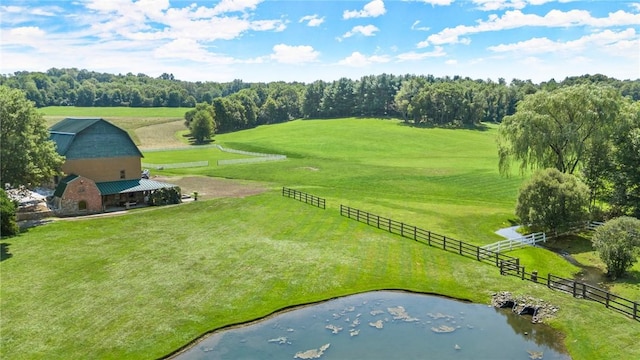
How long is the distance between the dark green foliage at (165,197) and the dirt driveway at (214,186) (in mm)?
3246

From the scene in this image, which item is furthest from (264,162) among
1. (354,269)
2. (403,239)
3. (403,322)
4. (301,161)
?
(403,322)

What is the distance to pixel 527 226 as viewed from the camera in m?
39.1

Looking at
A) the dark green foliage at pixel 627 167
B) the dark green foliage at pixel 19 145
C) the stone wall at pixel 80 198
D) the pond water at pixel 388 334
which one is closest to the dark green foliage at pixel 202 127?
the stone wall at pixel 80 198

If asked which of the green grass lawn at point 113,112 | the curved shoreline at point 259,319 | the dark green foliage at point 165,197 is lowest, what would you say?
the curved shoreline at point 259,319

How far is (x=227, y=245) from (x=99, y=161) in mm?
21848

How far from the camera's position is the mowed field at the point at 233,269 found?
21359 millimetres

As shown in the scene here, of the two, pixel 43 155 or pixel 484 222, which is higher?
pixel 43 155

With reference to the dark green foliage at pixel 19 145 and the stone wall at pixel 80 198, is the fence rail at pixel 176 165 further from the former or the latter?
the dark green foliage at pixel 19 145

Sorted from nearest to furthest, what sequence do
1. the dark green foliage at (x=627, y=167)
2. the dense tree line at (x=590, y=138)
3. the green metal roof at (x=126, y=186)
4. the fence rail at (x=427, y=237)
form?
the fence rail at (x=427, y=237)
the dark green foliage at (x=627, y=167)
the dense tree line at (x=590, y=138)
the green metal roof at (x=126, y=186)

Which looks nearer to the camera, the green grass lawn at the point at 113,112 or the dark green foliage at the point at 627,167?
the dark green foliage at the point at 627,167

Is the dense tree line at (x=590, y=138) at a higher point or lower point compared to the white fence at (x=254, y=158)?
higher

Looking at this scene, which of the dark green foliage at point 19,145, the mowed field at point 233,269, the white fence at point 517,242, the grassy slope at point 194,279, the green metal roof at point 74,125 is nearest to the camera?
the grassy slope at point 194,279

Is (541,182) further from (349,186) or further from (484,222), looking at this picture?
(349,186)

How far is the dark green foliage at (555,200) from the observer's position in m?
35.6
